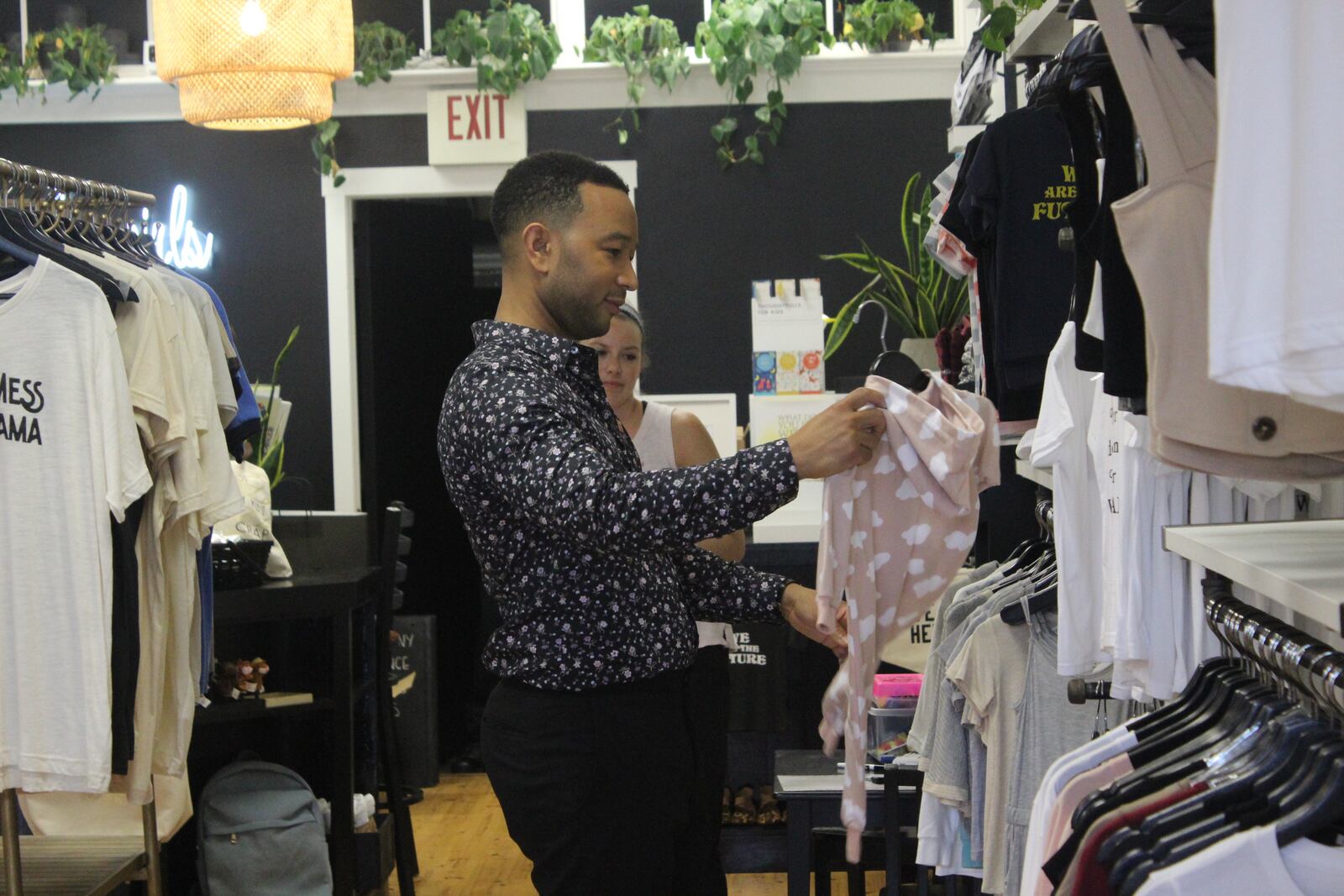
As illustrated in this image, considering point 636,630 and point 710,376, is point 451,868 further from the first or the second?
point 636,630

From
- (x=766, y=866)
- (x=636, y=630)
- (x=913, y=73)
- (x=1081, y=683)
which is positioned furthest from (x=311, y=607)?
(x=913, y=73)

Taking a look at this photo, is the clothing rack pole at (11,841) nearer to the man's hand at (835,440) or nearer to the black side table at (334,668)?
the black side table at (334,668)

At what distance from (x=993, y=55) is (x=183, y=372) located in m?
2.13

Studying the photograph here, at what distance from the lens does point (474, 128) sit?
6.60 metres

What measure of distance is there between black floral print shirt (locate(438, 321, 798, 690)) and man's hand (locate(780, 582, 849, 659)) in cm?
19

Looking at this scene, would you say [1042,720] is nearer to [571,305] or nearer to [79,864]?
[571,305]

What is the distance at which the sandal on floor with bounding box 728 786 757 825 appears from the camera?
5.01 metres

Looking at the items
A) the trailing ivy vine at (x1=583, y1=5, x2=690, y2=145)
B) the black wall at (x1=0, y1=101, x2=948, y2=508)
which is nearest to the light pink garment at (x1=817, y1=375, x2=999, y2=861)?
the black wall at (x1=0, y1=101, x2=948, y2=508)

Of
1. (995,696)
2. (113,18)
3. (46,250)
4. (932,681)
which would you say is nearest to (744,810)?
(932,681)

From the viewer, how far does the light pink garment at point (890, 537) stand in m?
2.00

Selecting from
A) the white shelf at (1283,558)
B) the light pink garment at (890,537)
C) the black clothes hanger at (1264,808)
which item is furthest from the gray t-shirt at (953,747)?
the black clothes hanger at (1264,808)

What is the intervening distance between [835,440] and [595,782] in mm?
704

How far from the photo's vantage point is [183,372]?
3004 mm

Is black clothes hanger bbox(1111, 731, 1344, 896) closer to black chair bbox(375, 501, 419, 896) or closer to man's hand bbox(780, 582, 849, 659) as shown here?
man's hand bbox(780, 582, 849, 659)
